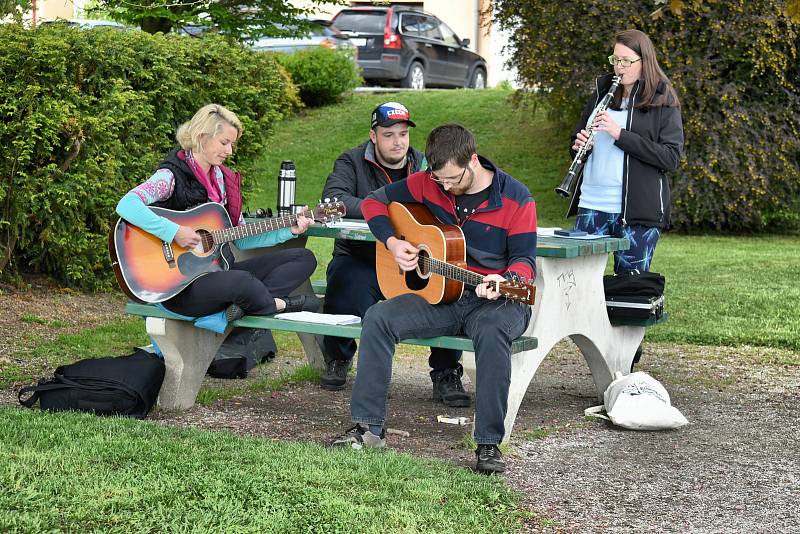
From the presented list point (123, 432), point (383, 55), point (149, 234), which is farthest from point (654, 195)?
point (383, 55)

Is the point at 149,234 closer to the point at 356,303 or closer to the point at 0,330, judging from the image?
the point at 356,303

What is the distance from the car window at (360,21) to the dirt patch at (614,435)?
14.2m

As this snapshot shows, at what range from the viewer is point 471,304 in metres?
5.31

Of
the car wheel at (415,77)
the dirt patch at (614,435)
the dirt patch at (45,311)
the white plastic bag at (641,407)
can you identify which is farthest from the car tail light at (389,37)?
the white plastic bag at (641,407)

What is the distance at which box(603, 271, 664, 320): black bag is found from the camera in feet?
20.4

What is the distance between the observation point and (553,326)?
554cm


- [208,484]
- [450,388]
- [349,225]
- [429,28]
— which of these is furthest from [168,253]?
[429,28]

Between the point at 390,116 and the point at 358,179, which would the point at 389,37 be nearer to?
the point at 358,179

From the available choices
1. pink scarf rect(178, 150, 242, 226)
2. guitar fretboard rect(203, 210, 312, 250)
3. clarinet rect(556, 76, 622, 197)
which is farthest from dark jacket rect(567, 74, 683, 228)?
pink scarf rect(178, 150, 242, 226)

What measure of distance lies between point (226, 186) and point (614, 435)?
2367 mm

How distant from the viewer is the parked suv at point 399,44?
70.1 feet

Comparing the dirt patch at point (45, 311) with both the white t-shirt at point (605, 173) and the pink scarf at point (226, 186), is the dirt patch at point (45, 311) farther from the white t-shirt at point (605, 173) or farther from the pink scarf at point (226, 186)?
the white t-shirt at point (605, 173)

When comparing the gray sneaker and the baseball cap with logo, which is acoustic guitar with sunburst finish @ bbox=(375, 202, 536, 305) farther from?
the baseball cap with logo

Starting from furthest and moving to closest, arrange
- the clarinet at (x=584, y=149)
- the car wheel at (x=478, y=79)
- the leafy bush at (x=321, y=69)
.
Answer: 1. the car wheel at (x=478, y=79)
2. the leafy bush at (x=321, y=69)
3. the clarinet at (x=584, y=149)
